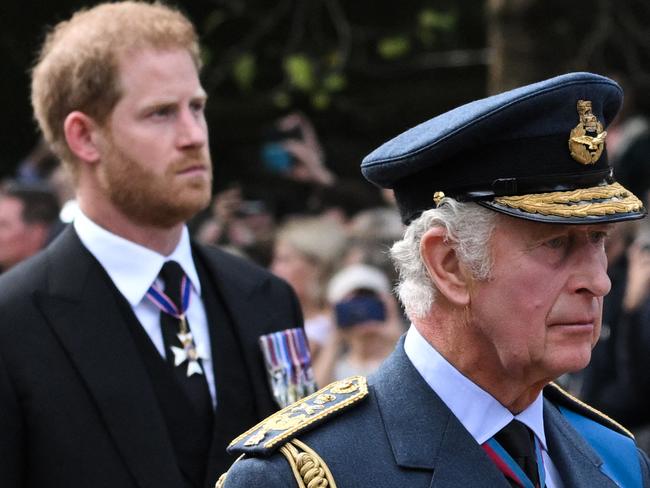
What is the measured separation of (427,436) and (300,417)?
24cm

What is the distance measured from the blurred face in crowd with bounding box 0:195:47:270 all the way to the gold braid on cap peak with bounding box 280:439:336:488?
4939 mm

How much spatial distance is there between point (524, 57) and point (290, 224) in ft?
5.03

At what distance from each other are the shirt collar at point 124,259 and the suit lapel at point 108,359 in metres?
0.04

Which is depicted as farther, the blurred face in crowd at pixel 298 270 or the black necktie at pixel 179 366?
the blurred face in crowd at pixel 298 270

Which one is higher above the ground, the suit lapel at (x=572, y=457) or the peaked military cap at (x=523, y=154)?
the peaked military cap at (x=523, y=154)

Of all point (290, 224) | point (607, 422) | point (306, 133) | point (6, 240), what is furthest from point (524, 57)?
point (607, 422)

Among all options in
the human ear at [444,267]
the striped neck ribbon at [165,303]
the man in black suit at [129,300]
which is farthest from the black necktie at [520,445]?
the striped neck ribbon at [165,303]

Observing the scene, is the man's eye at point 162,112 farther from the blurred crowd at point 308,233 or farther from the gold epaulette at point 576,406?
the gold epaulette at point 576,406

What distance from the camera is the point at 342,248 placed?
723 centimetres

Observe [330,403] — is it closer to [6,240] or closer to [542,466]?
[542,466]

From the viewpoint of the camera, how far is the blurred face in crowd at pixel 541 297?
2504mm

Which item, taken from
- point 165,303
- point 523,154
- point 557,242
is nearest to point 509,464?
point 557,242

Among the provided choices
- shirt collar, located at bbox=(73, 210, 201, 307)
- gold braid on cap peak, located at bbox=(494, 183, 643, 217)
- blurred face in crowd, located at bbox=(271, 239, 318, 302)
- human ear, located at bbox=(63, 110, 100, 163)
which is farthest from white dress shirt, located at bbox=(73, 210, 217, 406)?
blurred face in crowd, located at bbox=(271, 239, 318, 302)

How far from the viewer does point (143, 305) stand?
12.3ft
